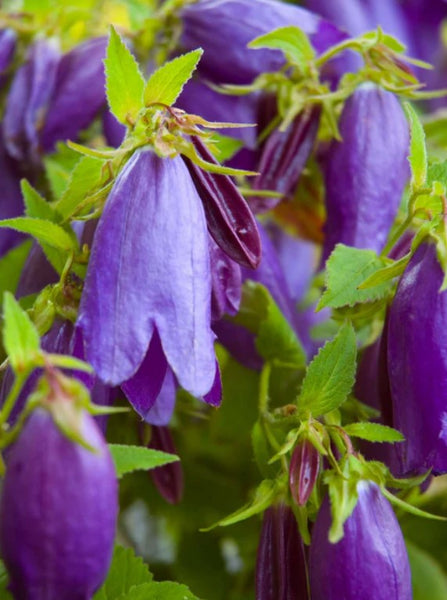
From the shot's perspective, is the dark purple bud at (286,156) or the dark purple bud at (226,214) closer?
the dark purple bud at (226,214)

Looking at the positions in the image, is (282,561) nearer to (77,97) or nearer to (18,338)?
(18,338)

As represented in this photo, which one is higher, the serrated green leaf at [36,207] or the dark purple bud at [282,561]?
the serrated green leaf at [36,207]

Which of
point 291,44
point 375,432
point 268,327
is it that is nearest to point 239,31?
point 291,44

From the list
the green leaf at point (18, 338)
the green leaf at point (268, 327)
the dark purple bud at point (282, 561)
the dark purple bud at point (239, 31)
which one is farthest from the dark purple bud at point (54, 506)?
the dark purple bud at point (239, 31)

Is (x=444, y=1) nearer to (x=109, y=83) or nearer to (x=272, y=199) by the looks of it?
(x=272, y=199)

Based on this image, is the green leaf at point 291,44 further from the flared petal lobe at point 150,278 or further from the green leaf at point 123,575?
the green leaf at point 123,575

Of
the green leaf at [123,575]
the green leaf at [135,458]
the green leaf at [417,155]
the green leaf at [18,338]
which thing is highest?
the green leaf at [417,155]

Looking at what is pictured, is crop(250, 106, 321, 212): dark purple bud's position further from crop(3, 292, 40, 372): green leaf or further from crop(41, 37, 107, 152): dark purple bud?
crop(3, 292, 40, 372): green leaf

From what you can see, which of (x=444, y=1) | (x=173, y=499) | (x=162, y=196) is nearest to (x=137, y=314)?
(x=162, y=196)
